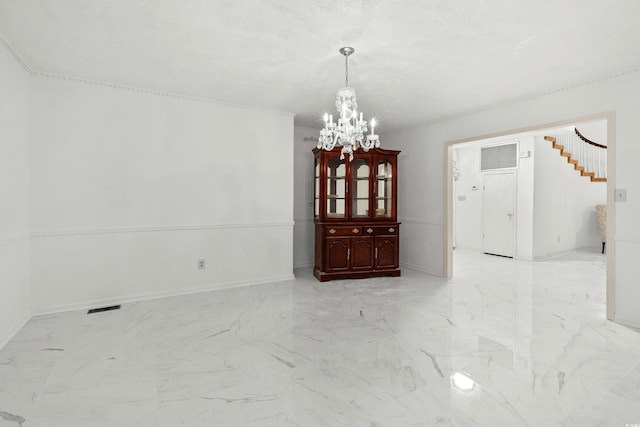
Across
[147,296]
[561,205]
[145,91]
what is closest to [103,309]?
[147,296]

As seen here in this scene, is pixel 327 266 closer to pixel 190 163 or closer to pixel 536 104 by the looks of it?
pixel 190 163

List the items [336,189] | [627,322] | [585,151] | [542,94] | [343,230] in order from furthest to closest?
[585,151] → [336,189] → [343,230] → [542,94] → [627,322]

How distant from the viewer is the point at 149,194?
384 centimetres

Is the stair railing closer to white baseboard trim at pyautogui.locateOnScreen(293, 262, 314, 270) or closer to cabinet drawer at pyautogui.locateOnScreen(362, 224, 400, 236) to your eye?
cabinet drawer at pyautogui.locateOnScreen(362, 224, 400, 236)

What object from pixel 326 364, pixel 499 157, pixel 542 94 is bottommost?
pixel 326 364

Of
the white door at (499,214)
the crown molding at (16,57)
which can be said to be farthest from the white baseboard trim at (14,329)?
the white door at (499,214)

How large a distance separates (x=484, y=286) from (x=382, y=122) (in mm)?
2835

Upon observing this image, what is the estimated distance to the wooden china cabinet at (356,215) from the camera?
190 inches

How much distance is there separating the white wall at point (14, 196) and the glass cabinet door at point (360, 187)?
378cm

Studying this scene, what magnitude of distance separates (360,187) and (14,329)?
4169 mm

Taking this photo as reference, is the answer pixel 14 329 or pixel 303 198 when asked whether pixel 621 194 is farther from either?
pixel 14 329

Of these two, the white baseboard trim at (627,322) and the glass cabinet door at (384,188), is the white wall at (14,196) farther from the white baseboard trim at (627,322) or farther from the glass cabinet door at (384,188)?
the white baseboard trim at (627,322)

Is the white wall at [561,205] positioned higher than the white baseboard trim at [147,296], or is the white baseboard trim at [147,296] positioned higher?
the white wall at [561,205]

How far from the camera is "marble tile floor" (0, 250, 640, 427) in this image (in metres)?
1.81
